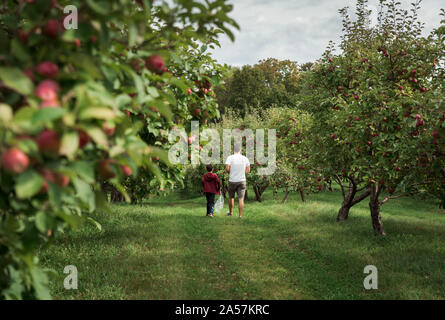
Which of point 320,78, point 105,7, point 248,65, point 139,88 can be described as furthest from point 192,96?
point 248,65

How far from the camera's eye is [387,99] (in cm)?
617

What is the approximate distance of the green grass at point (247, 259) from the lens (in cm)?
431

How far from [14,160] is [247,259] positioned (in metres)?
4.81

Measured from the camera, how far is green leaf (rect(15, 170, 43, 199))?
1.37 m

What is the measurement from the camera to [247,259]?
226 inches

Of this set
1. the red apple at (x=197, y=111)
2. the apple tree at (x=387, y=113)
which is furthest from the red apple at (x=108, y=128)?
the apple tree at (x=387, y=113)

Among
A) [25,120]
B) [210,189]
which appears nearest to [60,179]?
[25,120]

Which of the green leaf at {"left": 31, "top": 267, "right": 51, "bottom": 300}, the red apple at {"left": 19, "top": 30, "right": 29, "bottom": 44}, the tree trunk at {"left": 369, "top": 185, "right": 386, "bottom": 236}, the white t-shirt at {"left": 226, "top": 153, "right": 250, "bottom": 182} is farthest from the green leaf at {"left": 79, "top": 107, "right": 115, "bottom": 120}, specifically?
the white t-shirt at {"left": 226, "top": 153, "right": 250, "bottom": 182}

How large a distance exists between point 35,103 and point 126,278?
362cm

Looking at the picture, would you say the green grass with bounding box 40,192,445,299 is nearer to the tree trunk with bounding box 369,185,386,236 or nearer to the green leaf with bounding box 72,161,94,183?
the tree trunk with bounding box 369,185,386,236

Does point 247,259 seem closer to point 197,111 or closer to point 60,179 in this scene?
point 197,111

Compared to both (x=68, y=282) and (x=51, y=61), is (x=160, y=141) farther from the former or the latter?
(x=51, y=61)

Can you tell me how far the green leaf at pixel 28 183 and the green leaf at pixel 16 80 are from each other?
1.11 feet

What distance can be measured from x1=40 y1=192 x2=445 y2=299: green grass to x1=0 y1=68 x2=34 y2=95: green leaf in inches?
123
